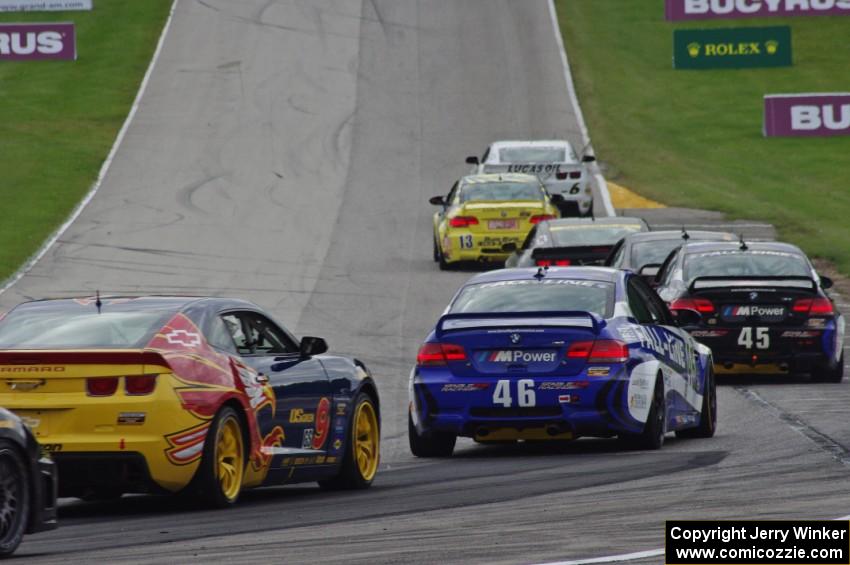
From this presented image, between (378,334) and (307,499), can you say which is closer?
(307,499)

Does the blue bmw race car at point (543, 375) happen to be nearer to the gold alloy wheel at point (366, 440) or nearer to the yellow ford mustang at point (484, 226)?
the gold alloy wheel at point (366, 440)

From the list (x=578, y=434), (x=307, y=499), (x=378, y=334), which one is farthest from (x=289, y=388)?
(x=378, y=334)

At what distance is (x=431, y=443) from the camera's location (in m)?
14.6

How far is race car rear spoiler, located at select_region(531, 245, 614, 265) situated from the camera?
23.8 m

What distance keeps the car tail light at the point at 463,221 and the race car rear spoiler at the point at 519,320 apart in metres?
15.4

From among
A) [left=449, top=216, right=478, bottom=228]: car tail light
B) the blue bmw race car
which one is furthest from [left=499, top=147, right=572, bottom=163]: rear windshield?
the blue bmw race car

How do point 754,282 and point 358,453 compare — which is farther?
point 754,282

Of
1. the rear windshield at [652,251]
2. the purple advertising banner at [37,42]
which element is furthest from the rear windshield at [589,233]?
the purple advertising banner at [37,42]

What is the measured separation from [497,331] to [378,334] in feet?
30.0

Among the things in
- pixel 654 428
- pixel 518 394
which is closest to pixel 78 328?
pixel 518 394

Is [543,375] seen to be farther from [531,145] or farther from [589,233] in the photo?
[531,145]

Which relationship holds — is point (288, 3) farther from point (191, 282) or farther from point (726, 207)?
point (191, 282)

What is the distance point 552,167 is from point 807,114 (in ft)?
43.9

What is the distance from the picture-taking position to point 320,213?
35312 millimetres
